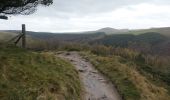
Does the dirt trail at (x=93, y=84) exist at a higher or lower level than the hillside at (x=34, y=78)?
lower

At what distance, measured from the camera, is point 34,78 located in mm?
18094

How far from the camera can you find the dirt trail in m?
20.1

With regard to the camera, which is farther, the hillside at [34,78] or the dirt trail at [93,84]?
the dirt trail at [93,84]

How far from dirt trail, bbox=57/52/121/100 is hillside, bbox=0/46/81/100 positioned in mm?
732

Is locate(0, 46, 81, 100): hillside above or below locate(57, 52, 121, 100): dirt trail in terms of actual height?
above

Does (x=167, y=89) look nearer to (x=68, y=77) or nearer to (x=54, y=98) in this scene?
(x=68, y=77)

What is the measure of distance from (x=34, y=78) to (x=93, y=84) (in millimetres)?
4749

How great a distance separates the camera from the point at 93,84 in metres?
21.9

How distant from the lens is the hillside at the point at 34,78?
16.2 m

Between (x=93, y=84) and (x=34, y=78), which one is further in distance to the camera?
(x=93, y=84)

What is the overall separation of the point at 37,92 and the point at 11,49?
617 centimetres

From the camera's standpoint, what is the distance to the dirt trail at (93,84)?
20094 millimetres

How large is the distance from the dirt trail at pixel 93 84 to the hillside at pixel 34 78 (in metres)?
0.73

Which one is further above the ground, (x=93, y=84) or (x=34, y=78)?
(x=34, y=78)
